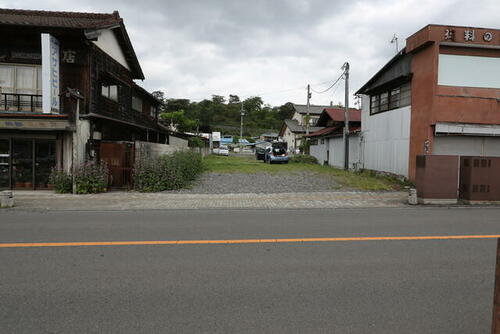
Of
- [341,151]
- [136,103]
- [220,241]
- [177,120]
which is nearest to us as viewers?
[220,241]

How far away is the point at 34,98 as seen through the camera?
534 inches

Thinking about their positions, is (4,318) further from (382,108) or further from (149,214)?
(382,108)

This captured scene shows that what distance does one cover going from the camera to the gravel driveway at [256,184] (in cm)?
1371

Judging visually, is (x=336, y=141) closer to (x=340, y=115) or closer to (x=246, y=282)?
(x=340, y=115)

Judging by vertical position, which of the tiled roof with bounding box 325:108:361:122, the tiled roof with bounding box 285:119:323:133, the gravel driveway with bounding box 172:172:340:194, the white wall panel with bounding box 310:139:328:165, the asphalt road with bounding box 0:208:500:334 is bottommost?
the asphalt road with bounding box 0:208:500:334

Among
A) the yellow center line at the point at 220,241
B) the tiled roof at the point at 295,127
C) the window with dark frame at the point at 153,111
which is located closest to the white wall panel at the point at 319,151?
the window with dark frame at the point at 153,111

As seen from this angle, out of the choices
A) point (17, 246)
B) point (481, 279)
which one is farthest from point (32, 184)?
point (481, 279)

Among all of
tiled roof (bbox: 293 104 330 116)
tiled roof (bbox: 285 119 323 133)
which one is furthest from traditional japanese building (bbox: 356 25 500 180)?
tiled roof (bbox: 293 104 330 116)

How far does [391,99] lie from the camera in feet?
59.0

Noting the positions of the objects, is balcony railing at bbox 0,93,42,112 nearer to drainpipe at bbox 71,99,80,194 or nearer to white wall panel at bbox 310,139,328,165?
drainpipe at bbox 71,99,80,194

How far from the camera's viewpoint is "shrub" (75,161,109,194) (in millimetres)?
12625

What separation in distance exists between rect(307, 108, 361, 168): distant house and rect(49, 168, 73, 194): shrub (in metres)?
17.2

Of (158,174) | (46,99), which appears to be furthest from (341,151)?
(46,99)

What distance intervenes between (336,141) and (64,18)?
20.0 m
